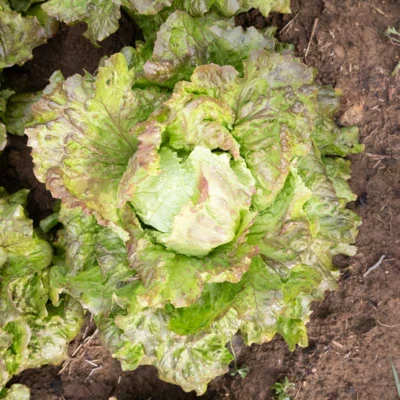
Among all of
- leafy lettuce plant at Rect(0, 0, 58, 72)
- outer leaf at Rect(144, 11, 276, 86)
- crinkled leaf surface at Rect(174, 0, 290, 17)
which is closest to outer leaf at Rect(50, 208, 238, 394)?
outer leaf at Rect(144, 11, 276, 86)

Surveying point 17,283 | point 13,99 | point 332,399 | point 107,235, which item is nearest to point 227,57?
point 107,235

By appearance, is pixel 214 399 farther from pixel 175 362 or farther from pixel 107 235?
pixel 107 235

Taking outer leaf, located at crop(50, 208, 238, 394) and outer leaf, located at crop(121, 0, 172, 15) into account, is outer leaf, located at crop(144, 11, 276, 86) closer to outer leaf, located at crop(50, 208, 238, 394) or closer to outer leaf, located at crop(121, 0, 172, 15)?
outer leaf, located at crop(121, 0, 172, 15)

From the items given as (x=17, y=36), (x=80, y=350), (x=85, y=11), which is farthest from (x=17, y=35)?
(x=80, y=350)

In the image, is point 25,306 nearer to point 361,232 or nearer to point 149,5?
point 149,5

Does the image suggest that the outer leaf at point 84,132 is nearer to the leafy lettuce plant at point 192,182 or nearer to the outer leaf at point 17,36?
the leafy lettuce plant at point 192,182

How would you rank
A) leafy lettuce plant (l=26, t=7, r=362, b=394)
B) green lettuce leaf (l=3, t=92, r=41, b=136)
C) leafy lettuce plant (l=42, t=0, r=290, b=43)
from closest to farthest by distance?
1. leafy lettuce plant (l=26, t=7, r=362, b=394)
2. leafy lettuce plant (l=42, t=0, r=290, b=43)
3. green lettuce leaf (l=3, t=92, r=41, b=136)

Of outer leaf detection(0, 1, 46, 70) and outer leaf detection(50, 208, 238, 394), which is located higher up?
outer leaf detection(0, 1, 46, 70)
